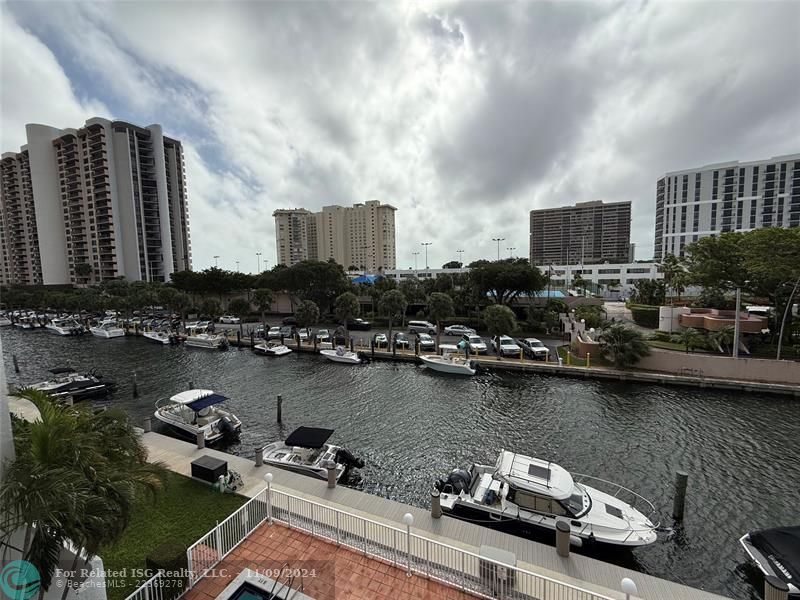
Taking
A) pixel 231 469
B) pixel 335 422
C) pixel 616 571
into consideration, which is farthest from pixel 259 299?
pixel 616 571

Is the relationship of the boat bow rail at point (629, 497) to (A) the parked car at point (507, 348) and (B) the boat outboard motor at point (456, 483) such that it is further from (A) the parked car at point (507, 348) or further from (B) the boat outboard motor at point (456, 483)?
(A) the parked car at point (507, 348)

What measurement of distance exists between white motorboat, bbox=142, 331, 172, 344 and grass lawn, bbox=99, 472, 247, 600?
3567cm

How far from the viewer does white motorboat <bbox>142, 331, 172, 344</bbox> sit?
42.1 meters

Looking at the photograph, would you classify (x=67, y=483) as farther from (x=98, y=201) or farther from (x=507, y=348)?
(x=98, y=201)

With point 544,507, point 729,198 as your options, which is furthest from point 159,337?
point 729,198

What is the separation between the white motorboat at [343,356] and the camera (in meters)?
32.3

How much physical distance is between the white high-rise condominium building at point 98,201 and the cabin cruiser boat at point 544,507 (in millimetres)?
115552

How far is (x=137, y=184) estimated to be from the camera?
98562 millimetres

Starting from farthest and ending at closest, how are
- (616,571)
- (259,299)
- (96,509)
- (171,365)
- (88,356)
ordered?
(259,299)
(88,356)
(171,365)
(616,571)
(96,509)

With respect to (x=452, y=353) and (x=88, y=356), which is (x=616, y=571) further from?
(x=88, y=356)

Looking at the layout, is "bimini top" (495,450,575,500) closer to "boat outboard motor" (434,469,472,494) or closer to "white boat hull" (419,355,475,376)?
"boat outboard motor" (434,469,472,494)

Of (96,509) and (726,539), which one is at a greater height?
(96,509)

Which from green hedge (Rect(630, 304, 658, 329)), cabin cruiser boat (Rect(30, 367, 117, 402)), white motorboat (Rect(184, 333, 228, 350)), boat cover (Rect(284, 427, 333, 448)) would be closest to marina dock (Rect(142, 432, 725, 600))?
boat cover (Rect(284, 427, 333, 448))

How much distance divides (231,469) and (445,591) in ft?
31.8
